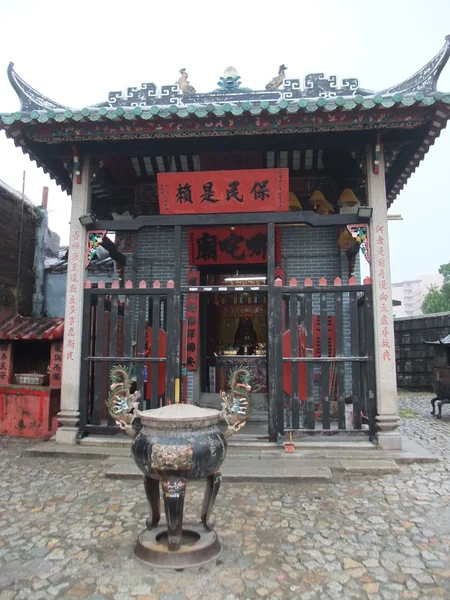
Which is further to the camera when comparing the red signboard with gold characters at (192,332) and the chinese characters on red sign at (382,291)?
the red signboard with gold characters at (192,332)

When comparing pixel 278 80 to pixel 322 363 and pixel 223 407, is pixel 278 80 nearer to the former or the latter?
pixel 322 363

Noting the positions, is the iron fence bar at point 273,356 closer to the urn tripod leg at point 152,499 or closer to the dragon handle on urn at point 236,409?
the dragon handle on urn at point 236,409

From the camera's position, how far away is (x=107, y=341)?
724 cm

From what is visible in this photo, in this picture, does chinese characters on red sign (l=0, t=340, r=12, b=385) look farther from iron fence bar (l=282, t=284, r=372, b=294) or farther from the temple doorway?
iron fence bar (l=282, t=284, r=372, b=294)

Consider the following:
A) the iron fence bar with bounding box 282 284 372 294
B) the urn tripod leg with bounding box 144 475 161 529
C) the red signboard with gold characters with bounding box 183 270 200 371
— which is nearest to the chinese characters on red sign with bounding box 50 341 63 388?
the red signboard with gold characters with bounding box 183 270 200 371

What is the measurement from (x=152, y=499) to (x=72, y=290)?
3941 mm

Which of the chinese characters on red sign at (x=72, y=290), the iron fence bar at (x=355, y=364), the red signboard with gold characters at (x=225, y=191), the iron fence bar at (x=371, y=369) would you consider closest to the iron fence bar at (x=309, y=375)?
the iron fence bar at (x=355, y=364)

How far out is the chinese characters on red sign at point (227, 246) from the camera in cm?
898

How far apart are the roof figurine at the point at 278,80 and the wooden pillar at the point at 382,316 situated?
2778mm

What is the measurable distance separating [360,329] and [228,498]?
10.7ft

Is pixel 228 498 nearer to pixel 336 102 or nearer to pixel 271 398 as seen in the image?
pixel 271 398

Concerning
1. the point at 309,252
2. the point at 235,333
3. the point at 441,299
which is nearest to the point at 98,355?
the point at 309,252

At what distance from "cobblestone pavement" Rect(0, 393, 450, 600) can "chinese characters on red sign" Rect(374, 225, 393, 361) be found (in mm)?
1528

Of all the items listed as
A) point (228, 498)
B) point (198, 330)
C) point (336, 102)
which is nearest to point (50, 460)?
point (228, 498)
